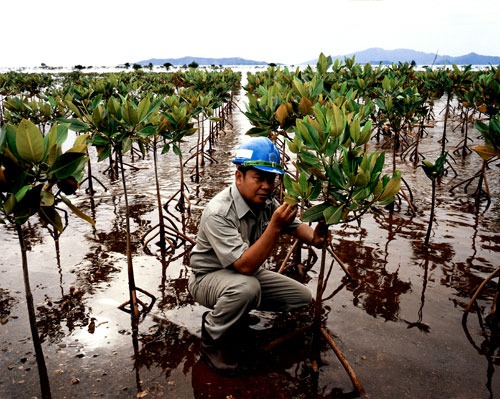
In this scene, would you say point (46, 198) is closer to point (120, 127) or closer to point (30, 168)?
point (30, 168)

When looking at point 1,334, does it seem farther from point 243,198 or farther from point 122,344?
point 243,198

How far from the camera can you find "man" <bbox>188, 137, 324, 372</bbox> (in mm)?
2814

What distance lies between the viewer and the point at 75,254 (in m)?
5.12

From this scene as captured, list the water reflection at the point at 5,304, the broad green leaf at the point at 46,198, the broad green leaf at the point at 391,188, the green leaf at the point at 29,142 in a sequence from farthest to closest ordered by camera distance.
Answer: the water reflection at the point at 5,304
the broad green leaf at the point at 391,188
the broad green leaf at the point at 46,198
the green leaf at the point at 29,142

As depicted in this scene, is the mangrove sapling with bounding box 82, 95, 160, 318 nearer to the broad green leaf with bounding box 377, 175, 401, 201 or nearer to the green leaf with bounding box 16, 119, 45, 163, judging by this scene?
the green leaf with bounding box 16, 119, 45, 163

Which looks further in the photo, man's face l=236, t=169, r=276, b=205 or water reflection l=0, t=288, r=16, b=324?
water reflection l=0, t=288, r=16, b=324

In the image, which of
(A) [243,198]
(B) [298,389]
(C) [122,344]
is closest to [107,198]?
(C) [122,344]

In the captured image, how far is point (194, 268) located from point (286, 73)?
583cm

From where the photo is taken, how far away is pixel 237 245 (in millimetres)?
2832

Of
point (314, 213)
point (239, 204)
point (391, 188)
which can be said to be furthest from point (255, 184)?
point (391, 188)

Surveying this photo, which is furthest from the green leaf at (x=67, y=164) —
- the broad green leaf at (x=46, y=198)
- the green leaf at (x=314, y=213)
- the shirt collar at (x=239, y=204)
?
the green leaf at (x=314, y=213)

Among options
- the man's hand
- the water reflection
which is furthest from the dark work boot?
the water reflection

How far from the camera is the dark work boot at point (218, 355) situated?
2.91 meters

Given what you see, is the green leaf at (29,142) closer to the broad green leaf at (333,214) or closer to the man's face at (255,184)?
the man's face at (255,184)
